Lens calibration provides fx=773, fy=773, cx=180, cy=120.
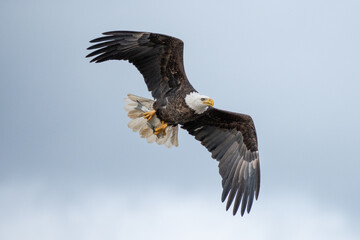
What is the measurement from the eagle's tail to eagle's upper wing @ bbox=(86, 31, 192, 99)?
53cm

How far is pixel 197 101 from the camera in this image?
11.1m

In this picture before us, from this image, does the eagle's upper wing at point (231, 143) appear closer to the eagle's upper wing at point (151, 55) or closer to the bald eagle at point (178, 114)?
the bald eagle at point (178, 114)

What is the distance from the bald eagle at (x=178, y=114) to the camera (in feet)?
36.4

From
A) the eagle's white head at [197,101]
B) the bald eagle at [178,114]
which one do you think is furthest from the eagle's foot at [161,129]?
the eagle's white head at [197,101]

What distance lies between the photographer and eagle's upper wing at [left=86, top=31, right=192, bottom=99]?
11031mm

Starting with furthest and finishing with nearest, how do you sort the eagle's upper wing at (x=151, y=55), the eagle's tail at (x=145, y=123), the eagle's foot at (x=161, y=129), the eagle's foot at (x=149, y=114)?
the eagle's tail at (x=145, y=123)
the eagle's foot at (x=161, y=129)
the eagle's foot at (x=149, y=114)
the eagle's upper wing at (x=151, y=55)

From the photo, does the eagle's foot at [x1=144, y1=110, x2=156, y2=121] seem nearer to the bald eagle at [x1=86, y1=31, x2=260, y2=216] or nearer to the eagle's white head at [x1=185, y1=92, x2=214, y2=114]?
the bald eagle at [x1=86, y1=31, x2=260, y2=216]

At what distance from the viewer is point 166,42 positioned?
11047mm

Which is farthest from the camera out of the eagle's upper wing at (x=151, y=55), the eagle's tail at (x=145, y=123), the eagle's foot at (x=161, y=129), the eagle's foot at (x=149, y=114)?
the eagle's tail at (x=145, y=123)

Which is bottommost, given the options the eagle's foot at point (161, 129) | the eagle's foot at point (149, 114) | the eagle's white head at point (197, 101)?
the eagle's foot at point (161, 129)

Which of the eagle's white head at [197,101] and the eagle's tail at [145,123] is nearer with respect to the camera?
the eagle's white head at [197,101]

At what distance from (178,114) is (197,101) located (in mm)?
389

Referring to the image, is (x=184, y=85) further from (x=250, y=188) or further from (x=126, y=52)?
(x=250, y=188)

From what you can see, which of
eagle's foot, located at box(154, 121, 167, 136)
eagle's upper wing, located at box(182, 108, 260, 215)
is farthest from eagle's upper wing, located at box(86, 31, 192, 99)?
eagle's upper wing, located at box(182, 108, 260, 215)
